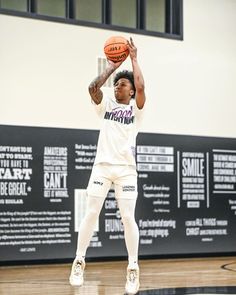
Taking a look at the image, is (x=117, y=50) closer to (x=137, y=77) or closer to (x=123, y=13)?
(x=137, y=77)

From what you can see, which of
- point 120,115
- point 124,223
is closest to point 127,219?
point 124,223

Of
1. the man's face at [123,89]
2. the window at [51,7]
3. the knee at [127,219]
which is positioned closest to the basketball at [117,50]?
the man's face at [123,89]

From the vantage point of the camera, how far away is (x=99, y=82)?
6.00 metres

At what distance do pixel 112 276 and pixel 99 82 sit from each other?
273 cm

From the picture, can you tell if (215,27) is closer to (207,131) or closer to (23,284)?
(207,131)

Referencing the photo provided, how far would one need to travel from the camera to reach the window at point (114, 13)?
961cm

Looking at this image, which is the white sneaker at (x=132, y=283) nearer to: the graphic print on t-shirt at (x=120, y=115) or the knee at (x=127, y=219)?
the knee at (x=127, y=219)

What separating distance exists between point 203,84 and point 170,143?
118 cm

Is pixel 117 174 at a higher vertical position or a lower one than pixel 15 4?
lower

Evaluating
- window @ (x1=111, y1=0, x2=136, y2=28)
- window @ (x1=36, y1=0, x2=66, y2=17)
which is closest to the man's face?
window @ (x1=36, y1=0, x2=66, y2=17)

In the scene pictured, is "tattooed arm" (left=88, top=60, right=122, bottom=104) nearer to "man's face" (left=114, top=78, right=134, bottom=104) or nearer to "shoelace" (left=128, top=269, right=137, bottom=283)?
"man's face" (left=114, top=78, right=134, bottom=104)

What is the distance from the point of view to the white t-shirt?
238 inches

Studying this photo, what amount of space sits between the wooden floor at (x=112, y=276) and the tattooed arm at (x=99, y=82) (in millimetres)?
1764

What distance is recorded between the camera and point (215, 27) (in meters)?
11.2
